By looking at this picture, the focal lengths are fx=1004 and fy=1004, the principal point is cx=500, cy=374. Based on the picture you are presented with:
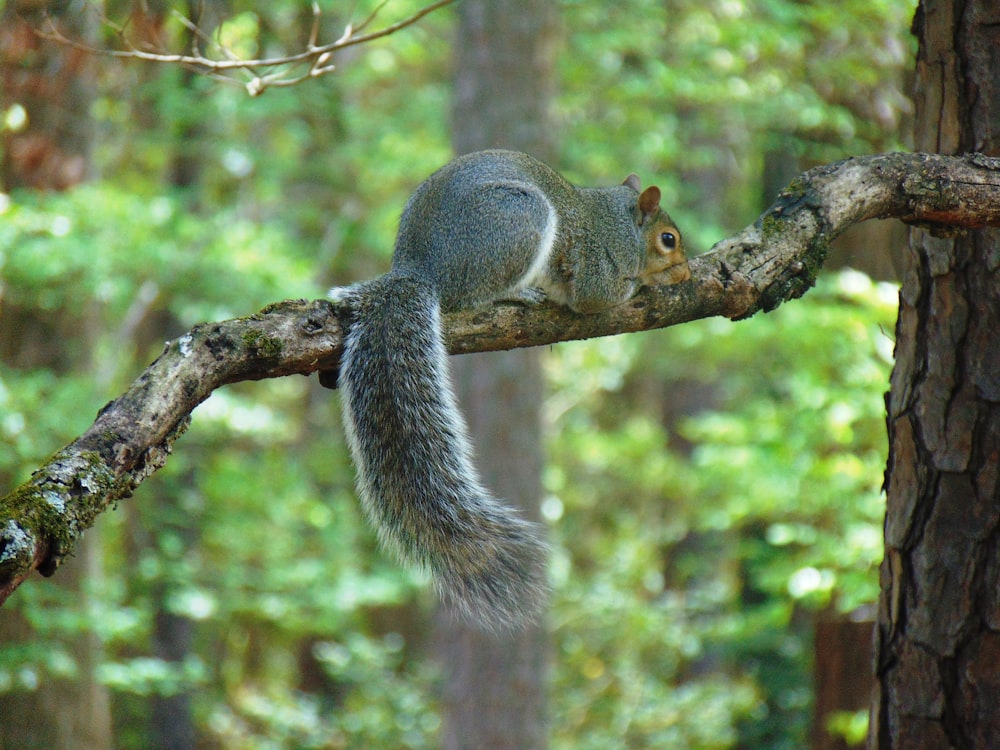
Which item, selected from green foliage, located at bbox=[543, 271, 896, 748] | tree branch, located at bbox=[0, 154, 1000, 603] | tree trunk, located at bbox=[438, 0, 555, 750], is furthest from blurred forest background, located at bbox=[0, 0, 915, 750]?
tree branch, located at bbox=[0, 154, 1000, 603]

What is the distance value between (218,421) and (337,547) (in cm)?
228

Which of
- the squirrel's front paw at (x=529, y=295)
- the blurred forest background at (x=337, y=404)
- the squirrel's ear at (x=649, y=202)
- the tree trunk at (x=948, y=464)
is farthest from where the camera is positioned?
the blurred forest background at (x=337, y=404)

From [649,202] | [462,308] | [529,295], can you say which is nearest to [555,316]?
[462,308]

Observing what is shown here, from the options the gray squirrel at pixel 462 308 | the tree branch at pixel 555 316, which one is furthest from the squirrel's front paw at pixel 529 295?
the tree branch at pixel 555 316

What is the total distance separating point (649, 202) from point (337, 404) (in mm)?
1315

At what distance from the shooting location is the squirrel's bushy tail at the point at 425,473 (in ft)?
6.19

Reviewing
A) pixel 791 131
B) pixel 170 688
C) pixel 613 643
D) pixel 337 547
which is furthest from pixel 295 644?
pixel 791 131

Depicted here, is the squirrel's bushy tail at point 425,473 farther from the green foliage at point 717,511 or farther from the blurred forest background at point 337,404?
the green foliage at point 717,511

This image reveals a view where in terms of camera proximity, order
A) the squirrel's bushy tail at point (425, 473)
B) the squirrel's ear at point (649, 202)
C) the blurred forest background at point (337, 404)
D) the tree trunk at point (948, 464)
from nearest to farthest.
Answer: the squirrel's bushy tail at point (425, 473) < the tree trunk at point (948, 464) < the squirrel's ear at point (649, 202) < the blurred forest background at point (337, 404)

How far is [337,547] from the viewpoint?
7.72 m

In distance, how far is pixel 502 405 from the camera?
17.9ft

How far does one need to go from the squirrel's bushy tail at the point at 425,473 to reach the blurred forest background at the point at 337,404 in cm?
95

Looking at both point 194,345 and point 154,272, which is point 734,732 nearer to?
point 154,272

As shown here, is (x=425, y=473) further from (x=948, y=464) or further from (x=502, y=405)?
(x=502, y=405)
